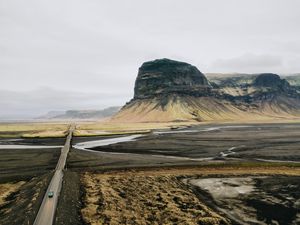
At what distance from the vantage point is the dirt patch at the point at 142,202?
911 inches

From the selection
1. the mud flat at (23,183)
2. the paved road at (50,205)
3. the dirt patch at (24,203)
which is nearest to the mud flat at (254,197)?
the paved road at (50,205)

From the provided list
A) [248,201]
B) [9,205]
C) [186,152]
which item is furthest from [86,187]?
[186,152]

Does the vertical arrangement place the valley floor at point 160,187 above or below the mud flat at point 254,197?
above

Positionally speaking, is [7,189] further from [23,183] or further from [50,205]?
[50,205]

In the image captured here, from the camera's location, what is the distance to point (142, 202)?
27.9 metres

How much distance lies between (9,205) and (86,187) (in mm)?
8159

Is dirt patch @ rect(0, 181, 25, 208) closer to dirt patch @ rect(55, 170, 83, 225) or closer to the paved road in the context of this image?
the paved road

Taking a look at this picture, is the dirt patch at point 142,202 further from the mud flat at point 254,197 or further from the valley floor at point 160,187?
the mud flat at point 254,197

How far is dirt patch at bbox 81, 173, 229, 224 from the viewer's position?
2314 centimetres

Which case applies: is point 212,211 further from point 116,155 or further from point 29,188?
point 116,155

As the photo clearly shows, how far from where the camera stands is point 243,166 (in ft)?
144

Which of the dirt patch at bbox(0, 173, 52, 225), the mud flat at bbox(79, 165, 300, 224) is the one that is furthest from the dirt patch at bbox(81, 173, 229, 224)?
the dirt patch at bbox(0, 173, 52, 225)

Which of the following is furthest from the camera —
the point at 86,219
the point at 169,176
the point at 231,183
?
the point at 169,176

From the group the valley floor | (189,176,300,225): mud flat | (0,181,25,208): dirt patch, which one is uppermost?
(0,181,25,208): dirt patch
